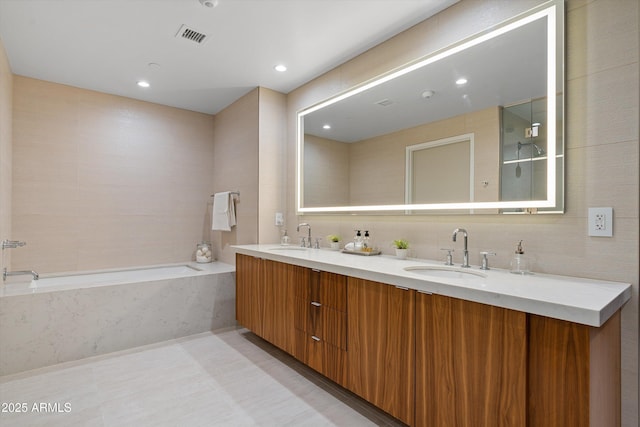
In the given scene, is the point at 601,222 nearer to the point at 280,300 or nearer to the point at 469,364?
the point at 469,364

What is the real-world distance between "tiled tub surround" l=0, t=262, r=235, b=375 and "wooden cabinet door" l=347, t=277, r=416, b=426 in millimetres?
1798

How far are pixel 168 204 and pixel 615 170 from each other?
389 cm

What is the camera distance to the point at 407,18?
2086mm

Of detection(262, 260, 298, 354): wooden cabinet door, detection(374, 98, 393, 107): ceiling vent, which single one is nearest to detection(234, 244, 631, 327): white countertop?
detection(262, 260, 298, 354): wooden cabinet door

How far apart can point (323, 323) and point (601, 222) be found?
146 cm

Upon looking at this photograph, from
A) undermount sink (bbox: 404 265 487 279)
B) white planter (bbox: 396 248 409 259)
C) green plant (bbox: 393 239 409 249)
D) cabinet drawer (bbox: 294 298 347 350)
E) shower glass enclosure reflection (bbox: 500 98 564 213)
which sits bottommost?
cabinet drawer (bbox: 294 298 347 350)

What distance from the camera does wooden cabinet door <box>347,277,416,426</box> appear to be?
1474 mm

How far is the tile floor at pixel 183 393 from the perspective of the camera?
69.9 inches

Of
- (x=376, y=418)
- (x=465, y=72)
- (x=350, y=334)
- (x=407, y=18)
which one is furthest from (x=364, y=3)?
(x=376, y=418)

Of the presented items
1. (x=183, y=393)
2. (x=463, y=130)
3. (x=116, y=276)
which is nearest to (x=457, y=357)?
(x=463, y=130)

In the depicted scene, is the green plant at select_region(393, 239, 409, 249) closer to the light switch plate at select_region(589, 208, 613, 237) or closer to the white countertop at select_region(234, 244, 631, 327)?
the white countertop at select_region(234, 244, 631, 327)

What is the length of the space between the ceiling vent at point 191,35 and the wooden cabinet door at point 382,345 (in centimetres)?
198

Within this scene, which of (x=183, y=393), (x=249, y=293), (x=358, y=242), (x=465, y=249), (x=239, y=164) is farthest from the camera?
(x=239, y=164)

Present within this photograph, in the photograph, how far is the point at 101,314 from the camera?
263 cm
